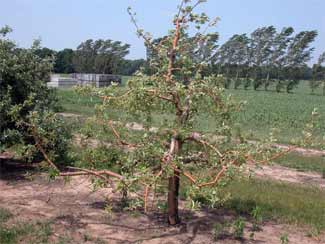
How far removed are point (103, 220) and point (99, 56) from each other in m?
59.8

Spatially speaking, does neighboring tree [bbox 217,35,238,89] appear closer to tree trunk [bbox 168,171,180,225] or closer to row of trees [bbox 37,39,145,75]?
row of trees [bbox 37,39,145,75]

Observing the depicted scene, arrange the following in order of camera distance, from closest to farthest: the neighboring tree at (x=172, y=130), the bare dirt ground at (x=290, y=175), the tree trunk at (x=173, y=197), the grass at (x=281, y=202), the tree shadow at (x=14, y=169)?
1. the neighboring tree at (x=172, y=130)
2. the tree trunk at (x=173, y=197)
3. the grass at (x=281, y=202)
4. the tree shadow at (x=14, y=169)
5. the bare dirt ground at (x=290, y=175)

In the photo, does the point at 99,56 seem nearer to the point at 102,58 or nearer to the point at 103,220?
the point at 102,58

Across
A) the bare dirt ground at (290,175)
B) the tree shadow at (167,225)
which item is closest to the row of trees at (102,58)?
the bare dirt ground at (290,175)

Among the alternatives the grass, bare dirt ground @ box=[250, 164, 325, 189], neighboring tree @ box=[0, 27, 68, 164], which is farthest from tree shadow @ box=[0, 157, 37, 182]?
bare dirt ground @ box=[250, 164, 325, 189]

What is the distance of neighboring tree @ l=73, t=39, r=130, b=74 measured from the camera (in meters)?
62.8

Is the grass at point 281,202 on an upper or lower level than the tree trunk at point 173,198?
lower

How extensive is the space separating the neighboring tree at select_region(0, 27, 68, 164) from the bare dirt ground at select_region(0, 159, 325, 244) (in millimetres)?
936

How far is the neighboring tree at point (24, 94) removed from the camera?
741 cm

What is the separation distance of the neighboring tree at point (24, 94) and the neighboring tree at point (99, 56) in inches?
2140

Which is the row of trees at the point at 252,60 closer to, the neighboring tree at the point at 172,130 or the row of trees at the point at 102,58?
the row of trees at the point at 102,58

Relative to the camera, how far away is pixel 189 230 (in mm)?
5492

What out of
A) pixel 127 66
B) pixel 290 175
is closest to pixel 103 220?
pixel 290 175

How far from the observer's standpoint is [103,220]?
18.7 feet
